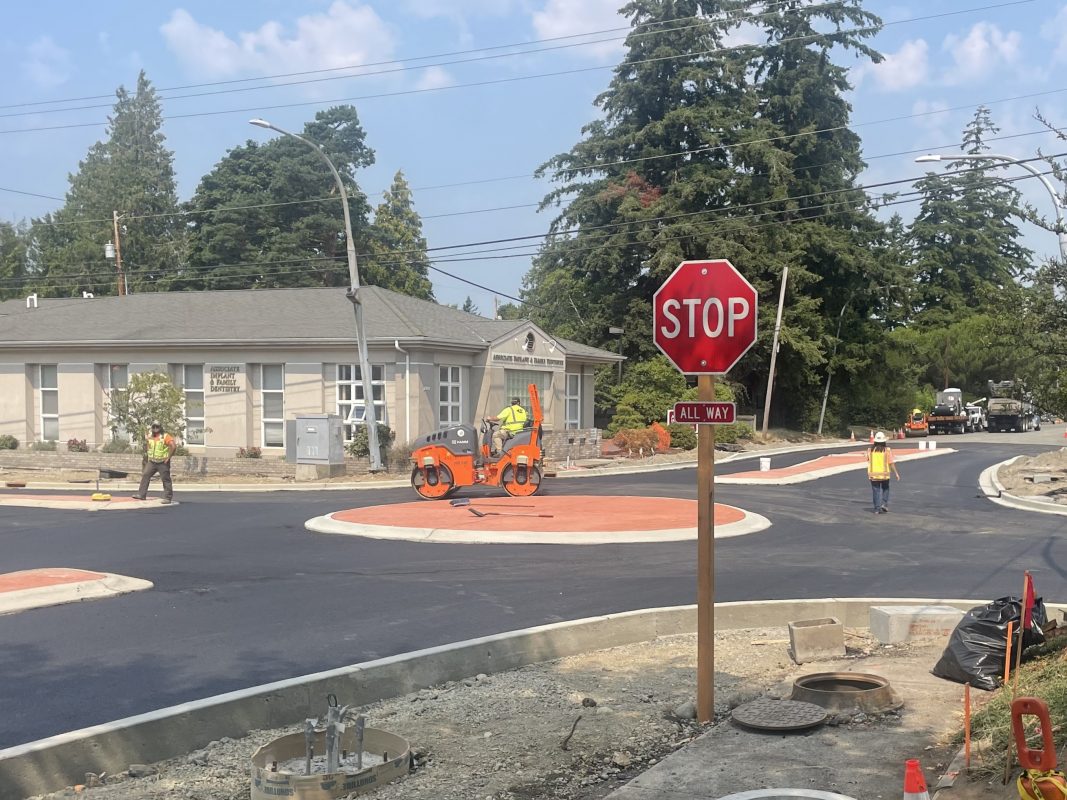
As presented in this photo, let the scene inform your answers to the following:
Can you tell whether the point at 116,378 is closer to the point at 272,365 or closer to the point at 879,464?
the point at 272,365

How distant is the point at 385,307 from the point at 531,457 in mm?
13718

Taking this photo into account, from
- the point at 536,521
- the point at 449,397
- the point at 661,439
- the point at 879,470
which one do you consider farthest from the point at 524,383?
the point at 536,521

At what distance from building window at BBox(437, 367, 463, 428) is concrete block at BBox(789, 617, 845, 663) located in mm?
23996

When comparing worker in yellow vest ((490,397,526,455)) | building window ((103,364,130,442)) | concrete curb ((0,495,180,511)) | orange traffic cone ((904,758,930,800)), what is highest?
building window ((103,364,130,442))

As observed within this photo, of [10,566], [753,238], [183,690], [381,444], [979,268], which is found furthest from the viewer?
[979,268]

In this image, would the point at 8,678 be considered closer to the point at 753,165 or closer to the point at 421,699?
the point at 421,699

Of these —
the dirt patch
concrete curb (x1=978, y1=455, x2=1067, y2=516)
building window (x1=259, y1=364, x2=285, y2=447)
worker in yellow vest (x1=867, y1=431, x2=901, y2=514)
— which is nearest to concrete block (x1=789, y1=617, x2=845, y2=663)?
worker in yellow vest (x1=867, y1=431, x2=901, y2=514)

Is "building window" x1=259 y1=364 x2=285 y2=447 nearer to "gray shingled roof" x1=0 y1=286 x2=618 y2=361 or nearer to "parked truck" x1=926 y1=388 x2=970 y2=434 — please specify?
"gray shingled roof" x1=0 y1=286 x2=618 y2=361

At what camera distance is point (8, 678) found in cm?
880

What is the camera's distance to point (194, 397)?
35.2 meters

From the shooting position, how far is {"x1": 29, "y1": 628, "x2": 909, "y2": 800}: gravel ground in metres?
6.52


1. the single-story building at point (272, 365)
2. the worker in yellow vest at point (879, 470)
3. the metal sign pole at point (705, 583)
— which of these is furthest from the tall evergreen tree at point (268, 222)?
the metal sign pole at point (705, 583)

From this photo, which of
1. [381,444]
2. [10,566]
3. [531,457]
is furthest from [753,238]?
[10,566]

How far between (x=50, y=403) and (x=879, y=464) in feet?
93.4
